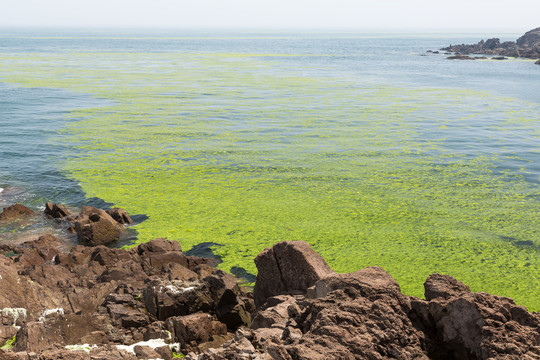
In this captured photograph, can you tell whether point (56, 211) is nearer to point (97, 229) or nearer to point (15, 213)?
point (15, 213)

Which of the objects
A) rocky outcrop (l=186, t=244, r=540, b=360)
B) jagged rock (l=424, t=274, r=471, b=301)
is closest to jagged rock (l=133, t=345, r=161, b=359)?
rocky outcrop (l=186, t=244, r=540, b=360)

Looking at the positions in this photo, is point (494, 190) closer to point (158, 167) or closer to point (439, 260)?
point (439, 260)

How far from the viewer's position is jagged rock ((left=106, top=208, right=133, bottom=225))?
17928 mm

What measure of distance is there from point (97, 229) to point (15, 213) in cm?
415

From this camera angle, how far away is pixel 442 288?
9.04 meters

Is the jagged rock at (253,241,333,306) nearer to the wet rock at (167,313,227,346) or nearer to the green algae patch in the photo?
the wet rock at (167,313,227,346)

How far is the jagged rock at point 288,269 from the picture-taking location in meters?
10.9

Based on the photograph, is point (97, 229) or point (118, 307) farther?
point (97, 229)

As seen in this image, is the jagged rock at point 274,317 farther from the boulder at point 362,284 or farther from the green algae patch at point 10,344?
the green algae patch at point 10,344

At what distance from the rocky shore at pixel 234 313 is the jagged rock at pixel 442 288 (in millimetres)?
17

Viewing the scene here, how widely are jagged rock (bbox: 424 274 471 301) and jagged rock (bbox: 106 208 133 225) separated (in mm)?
11470

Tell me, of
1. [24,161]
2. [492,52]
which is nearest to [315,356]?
[24,161]

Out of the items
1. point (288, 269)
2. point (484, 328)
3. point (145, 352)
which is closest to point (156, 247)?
point (288, 269)

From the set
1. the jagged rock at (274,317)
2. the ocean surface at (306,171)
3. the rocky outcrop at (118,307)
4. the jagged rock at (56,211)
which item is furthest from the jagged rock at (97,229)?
the jagged rock at (274,317)
